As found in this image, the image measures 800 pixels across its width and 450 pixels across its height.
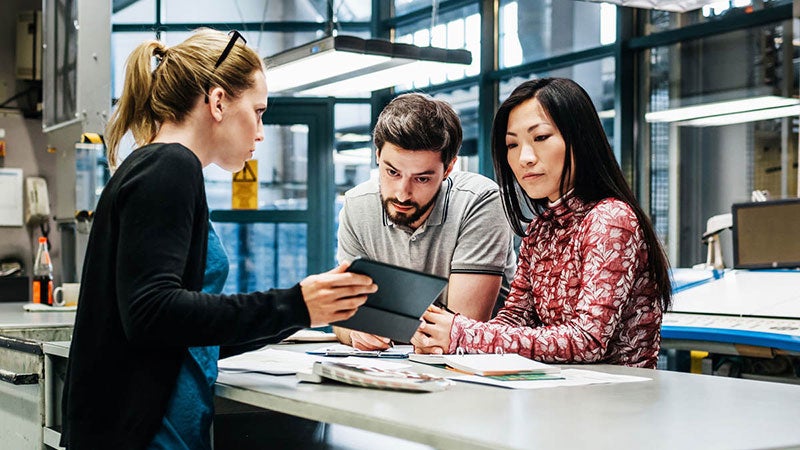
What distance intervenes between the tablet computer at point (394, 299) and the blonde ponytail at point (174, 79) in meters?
0.43

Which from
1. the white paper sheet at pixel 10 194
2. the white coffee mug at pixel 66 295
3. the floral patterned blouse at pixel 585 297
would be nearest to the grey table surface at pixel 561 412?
the floral patterned blouse at pixel 585 297

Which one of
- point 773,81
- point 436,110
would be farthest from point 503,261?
point 773,81

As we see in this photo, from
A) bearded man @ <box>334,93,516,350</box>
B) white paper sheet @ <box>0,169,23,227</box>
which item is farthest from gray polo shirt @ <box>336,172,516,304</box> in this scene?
white paper sheet @ <box>0,169,23,227</box>

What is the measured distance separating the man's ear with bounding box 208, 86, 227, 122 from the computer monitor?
2.40m

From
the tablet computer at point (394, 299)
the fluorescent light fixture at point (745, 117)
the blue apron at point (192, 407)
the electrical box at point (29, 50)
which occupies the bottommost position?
the blue apron at point (192, 407)

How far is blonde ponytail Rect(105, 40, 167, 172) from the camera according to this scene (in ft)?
5.19

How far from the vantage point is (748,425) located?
113 centimetres

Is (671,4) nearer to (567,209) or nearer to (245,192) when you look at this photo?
(567,209)

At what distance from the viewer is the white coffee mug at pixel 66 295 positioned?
3.33m

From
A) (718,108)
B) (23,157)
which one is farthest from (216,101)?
(718,108)

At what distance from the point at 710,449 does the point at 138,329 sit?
0.84 m

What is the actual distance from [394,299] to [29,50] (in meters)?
3.81

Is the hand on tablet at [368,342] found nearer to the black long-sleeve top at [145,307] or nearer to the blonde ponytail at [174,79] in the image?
the black long-sleeve top at [145,307]

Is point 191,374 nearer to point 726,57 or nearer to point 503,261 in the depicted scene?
point 503,261
